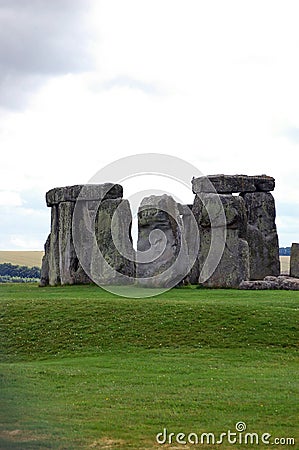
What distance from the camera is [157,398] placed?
16672 millimetres

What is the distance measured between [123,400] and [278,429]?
3.20 m

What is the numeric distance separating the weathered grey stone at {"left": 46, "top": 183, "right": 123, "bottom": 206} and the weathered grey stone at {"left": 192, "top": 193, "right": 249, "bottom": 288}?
4175 mm

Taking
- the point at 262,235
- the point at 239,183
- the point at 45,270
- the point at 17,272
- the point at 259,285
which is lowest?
the point at 259,285

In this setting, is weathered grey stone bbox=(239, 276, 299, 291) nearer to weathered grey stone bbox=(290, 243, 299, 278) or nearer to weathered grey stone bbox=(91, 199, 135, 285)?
weathered grey stone bbox=(91, 199, 135, 285)

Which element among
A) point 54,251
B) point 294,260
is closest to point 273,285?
point 294,260

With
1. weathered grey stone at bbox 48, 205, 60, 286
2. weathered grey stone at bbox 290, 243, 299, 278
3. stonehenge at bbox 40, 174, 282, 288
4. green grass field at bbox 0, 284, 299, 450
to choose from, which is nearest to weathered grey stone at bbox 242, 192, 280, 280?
stonehenge at bbox 40, 174, 282, 288

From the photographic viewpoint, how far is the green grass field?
48.3ft

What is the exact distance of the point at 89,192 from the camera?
36.7 m

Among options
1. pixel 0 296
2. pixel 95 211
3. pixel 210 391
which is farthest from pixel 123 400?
pixel 95 211

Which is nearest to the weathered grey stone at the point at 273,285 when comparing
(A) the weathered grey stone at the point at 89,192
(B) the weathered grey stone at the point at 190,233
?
(B) the weathered grey stone at the point at 190,233

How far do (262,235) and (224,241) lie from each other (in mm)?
7851

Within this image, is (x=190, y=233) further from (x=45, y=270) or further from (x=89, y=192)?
(x=45, y=270)

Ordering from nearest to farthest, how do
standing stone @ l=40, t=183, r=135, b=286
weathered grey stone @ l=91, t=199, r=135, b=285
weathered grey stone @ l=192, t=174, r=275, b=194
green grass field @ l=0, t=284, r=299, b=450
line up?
green grass field @ l=0, t=284, r=299, b=450, weathered grey stone @ l=91, t=199, r=135, b=285, standing stone @ l=40, t=183, r=135, b=286, weathered grey stone @ l=192, t=174, r=275, b=194

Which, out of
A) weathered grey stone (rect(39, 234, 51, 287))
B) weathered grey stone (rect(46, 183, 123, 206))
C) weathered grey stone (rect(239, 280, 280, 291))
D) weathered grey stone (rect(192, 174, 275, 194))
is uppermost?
weathered grey stone (rect(192, 174, 275, 194))
